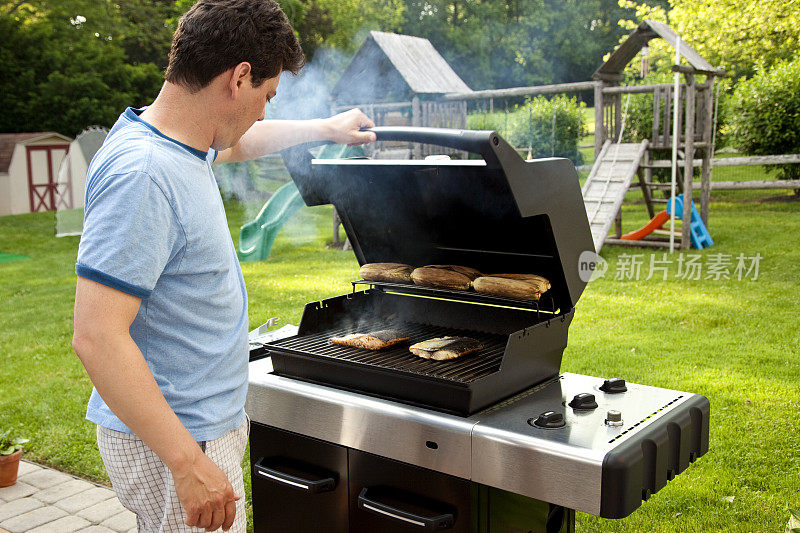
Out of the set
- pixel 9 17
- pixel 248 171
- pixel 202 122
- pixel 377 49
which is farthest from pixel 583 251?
pixel 9 17

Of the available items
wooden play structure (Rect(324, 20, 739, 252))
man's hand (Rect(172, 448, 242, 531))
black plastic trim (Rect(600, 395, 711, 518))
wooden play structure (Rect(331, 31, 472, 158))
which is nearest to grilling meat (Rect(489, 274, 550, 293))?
black plastic trim (Rect(600, 395, 711, 518))

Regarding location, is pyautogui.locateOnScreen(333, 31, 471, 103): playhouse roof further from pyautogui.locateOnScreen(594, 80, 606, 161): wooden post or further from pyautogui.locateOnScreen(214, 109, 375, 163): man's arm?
pyautogui.locateOnScreen(214, 109, 375, 163): man's arm

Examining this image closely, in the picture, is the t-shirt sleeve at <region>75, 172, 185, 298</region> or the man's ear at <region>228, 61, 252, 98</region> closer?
the t-shirt sleeve at <region>75, 172, 185, 298</region>

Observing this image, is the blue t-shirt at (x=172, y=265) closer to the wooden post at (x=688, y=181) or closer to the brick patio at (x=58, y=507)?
the brick patio at (x=58, y=507)

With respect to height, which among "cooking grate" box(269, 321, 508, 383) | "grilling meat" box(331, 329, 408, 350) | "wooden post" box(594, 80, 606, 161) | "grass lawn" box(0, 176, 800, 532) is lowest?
"grass lawn" box(0, 176, 800, 532)

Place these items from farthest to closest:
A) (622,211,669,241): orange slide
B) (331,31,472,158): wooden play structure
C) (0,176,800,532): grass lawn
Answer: (331,31,472,158): wooden play structure, (622,211,669,241): orange slide, (0,176,800,532): grass lawn

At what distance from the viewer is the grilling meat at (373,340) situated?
88.7 inches

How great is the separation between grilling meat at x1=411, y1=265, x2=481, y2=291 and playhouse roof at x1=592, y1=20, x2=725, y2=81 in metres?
8.11

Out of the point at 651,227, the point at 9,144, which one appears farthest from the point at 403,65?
the point at 9,144

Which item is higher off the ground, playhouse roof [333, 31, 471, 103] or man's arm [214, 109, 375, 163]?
playhouse roof [333, 31, 471, 103]

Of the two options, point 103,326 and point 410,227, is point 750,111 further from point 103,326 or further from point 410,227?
point 103,326

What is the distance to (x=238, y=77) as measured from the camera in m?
1.51

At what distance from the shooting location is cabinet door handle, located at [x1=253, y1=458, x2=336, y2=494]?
2.15m

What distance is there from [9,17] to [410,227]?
24160 mm
